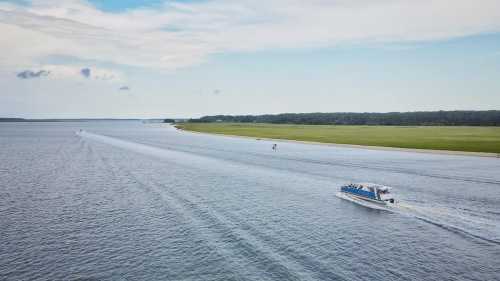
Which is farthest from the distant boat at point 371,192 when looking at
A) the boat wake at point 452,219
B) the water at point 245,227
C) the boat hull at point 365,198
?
the water at point 245,227

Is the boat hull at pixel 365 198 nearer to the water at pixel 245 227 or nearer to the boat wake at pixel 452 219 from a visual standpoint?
the boat wake at pixel 452 219

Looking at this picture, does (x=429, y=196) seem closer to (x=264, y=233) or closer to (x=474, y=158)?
(x=264, y=233)

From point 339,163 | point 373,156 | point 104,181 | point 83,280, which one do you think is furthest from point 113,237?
point 373,156

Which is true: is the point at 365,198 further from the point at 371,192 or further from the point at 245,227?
the point at 245,227

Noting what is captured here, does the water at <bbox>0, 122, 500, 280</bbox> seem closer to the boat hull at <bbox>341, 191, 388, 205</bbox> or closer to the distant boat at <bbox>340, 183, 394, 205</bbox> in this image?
the boat hull at <bbox>341, 191, 388, 205</bbox>

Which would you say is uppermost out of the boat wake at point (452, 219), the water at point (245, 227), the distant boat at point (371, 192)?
the distant boat at point (371, 192)

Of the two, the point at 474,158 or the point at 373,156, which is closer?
the point at 474,158
